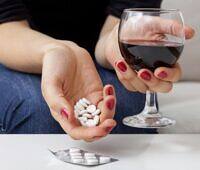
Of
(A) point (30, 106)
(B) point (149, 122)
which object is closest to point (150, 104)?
(B) point (149, 122)

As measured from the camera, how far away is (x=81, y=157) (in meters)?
0.70

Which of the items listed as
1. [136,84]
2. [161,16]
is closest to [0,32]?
[136,84]

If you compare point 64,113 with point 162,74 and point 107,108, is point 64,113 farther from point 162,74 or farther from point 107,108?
point 162,74

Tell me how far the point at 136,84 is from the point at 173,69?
0.30 feet

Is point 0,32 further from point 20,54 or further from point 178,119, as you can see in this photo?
point 178,119

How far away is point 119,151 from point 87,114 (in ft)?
0.23

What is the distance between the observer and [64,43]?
1.00 m

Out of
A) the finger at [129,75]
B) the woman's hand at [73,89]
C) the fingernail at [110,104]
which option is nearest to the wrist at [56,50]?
the woman's hand at [73,89]

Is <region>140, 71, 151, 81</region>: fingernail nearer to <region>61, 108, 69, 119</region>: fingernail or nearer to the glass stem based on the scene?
the glass stem

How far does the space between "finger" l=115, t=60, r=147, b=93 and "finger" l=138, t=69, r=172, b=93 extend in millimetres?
41

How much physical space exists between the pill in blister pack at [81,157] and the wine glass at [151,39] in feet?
0.37

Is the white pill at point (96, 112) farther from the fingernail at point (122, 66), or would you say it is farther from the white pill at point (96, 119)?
the fingernail at point (122, 66)

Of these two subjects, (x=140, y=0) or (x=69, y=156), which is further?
(x=140, y=0)

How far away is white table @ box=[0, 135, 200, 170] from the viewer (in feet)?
2.23
